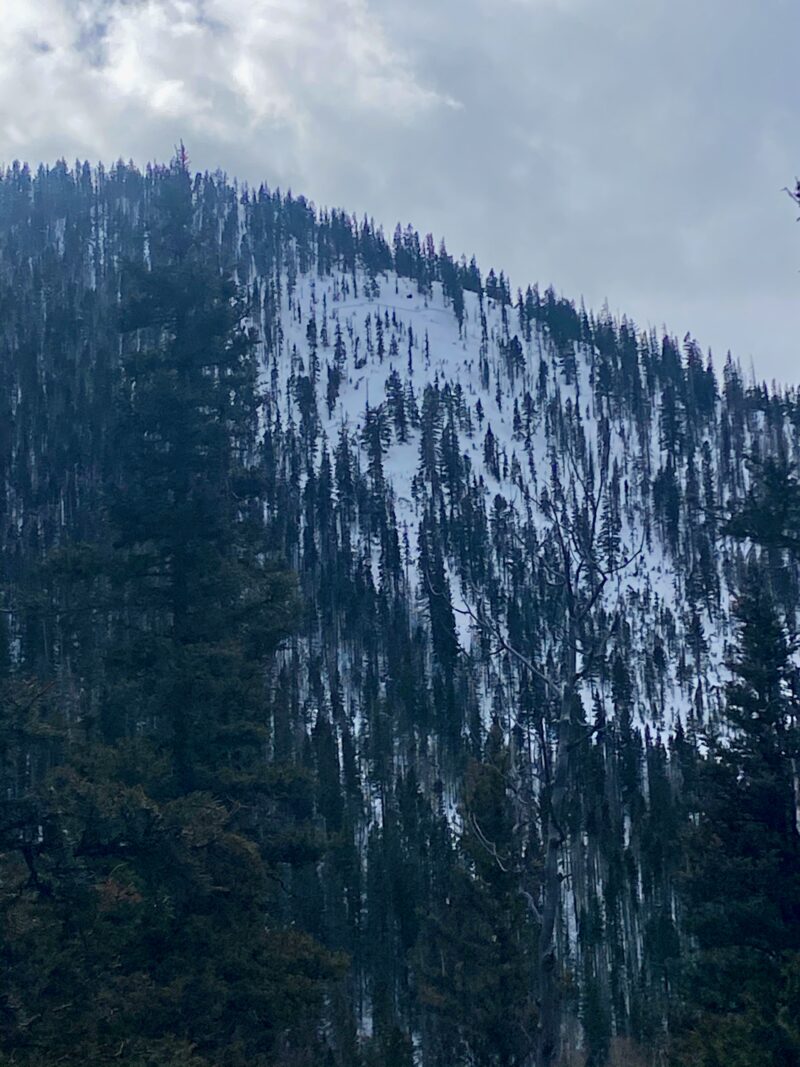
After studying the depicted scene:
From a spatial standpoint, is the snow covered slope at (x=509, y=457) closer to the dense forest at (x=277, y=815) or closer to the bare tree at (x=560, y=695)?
the dense forest at (x=277, y=815)

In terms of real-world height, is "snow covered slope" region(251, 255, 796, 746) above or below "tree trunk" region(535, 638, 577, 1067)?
above

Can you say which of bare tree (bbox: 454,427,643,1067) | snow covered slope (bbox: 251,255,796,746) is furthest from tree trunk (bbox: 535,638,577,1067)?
snow covered slope (bbox: 251,255,796,746)

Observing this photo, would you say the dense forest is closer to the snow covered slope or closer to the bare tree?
the bare tree

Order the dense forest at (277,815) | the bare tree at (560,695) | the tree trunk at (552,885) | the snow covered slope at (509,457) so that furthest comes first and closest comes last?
the snow covered slope at (509,457)
the dense forest at (277,815)
the bare tree at (560,695)
the tree trunk at (552,885)

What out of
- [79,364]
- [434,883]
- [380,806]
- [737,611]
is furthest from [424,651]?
[737,611]

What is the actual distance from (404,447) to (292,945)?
478ft

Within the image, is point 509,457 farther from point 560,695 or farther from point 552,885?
point 552,885

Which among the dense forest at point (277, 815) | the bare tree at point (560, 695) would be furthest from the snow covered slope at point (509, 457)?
the bare tree at point (560, 695)

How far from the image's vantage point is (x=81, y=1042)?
10.1 meters

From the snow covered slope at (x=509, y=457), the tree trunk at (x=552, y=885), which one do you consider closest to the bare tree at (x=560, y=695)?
the tree trunk at (x=552, y=885)

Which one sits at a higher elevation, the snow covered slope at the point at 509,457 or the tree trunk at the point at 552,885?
the snow covered slope at the point at 509,457

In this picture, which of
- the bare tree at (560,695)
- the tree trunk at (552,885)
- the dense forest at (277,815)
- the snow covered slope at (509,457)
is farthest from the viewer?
the snow covered slope at (509,457)

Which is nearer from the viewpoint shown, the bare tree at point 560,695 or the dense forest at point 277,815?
the bare tree at point 560,695

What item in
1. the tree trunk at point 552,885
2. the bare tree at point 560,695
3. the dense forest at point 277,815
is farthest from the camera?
the dense forest at point 277,815
